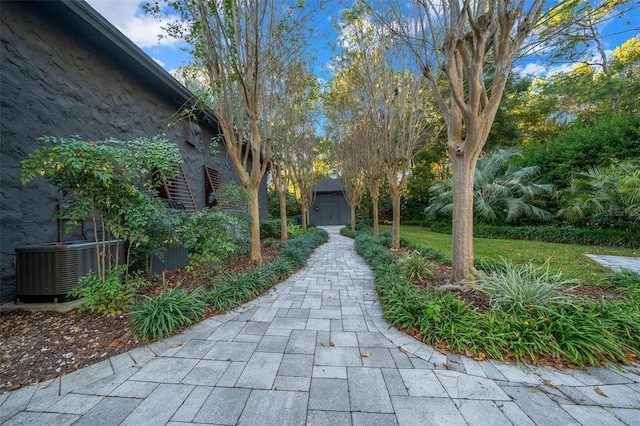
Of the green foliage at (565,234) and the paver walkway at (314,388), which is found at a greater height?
the green foliage at (565,234)

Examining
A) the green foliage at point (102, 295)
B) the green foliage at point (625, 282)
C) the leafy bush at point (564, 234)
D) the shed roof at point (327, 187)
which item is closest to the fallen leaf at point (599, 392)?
the green foliage at point (625, 282)

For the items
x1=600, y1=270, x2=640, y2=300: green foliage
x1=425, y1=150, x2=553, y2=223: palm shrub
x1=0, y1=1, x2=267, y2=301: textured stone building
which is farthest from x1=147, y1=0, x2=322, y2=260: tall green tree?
x1=425, y1=150, x2=553, y2=223: palm shrub

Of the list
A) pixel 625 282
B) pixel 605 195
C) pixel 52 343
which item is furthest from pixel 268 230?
pixel 605 195

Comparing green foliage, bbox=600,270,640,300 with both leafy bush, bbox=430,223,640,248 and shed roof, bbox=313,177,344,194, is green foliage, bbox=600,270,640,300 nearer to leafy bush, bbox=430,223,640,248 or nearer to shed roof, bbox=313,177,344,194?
leafy bush, bbox=430,223,640,248

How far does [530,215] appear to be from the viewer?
9.23 metres

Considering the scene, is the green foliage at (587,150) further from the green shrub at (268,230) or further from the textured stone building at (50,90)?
the textured stone building at (50,90)

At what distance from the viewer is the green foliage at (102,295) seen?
258 centimetres

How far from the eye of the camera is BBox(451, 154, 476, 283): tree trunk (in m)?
3.40

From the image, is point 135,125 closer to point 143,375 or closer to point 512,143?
point 143,375

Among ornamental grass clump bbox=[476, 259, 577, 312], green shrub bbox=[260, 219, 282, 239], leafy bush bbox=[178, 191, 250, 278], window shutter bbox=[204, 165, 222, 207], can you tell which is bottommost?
ornamental grass clump bbox=[476, 259, 577, 312]

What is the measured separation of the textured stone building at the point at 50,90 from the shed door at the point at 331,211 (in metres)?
15.9

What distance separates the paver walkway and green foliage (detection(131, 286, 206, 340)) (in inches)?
6.2

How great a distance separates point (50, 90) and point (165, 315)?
12.3 feet

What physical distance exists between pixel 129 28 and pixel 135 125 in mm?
1729
